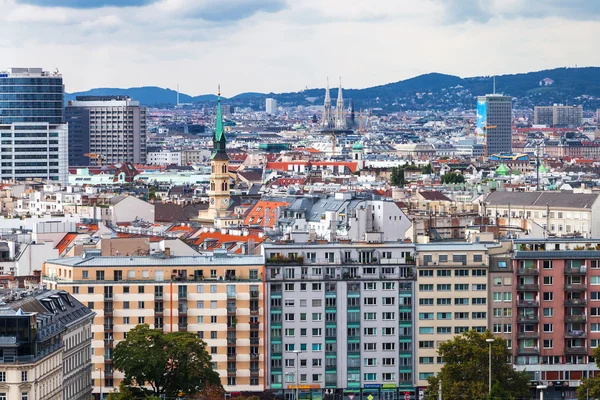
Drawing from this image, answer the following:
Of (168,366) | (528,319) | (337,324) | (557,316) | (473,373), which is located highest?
(557,316)

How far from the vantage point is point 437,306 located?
70.8 meters

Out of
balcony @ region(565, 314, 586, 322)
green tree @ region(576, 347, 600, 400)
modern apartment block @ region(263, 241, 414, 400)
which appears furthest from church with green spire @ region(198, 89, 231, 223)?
green tree @ region(576, 347, 600, 400)

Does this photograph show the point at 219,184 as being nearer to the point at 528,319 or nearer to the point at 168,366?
the point at 528,319

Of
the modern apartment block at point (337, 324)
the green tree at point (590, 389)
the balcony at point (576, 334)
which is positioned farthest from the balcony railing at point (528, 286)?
the green tree at point (590, 389)

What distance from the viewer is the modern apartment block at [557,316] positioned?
70062 mm

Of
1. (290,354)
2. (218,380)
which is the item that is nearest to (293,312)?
(290,354)

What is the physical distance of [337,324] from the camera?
6975cm

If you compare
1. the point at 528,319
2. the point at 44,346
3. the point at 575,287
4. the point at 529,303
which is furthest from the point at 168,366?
the point at 575,287

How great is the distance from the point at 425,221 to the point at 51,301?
43.6 meters

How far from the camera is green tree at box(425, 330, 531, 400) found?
6053 cm

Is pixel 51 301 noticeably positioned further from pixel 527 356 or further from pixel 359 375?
pixel 527 356

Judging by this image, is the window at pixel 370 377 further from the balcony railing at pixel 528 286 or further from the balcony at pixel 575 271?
the balcony at pixel 575 271

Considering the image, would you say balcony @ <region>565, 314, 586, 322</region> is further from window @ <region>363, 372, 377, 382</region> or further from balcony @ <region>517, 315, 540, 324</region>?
window @ <region>363, 372, 377, 382</region>

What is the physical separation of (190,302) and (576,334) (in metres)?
14.6
